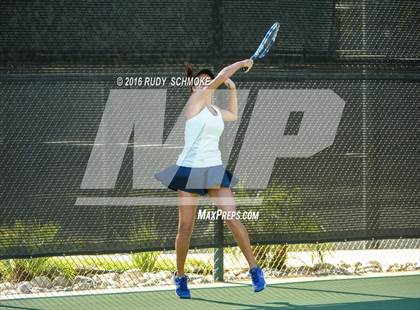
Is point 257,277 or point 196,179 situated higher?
point 196,179

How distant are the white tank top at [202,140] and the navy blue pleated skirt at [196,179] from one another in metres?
0.04

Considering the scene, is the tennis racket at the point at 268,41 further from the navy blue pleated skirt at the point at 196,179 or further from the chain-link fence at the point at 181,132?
the navy blue pleated skirt at the point at 196,179

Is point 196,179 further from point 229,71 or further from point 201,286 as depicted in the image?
point 201,286

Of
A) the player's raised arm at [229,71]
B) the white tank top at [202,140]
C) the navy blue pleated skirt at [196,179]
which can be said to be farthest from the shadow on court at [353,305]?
the player's raised arm at [229,71]

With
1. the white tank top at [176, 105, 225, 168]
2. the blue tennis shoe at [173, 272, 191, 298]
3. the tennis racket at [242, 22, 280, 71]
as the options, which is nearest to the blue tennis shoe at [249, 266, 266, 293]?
the blue tennis shoe at [173, 272, 191, 298]

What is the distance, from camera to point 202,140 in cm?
656

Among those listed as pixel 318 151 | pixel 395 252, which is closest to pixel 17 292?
pixel 318 151

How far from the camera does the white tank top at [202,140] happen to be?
6.55 m

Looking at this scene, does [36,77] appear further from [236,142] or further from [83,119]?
[236,142]

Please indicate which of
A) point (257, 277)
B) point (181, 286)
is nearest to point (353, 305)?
point (257, 277)

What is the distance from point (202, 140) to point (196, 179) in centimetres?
29

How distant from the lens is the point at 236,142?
7410 millimetres

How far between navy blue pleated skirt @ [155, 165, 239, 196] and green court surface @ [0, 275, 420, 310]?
0.90 meters

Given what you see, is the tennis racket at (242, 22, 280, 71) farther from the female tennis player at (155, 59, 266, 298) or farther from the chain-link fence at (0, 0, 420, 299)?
the chain-link fence at (0, 0, 420, 299)
